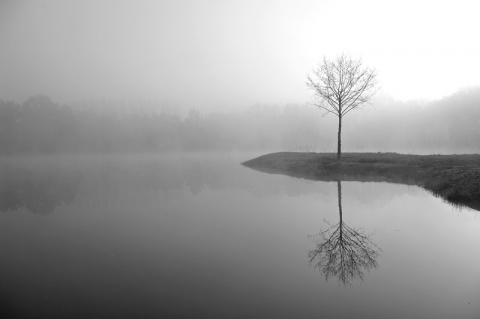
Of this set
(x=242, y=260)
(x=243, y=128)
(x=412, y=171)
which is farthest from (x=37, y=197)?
(x=243, y=128)

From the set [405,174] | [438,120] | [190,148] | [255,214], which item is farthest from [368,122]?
[255,214]

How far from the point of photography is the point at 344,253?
927 centimetres

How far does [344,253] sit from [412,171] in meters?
21.3

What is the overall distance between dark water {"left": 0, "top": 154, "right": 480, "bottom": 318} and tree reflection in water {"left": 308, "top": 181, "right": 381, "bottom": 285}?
2.2 inches

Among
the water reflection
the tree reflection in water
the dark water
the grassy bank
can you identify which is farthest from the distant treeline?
the tree reflection in water

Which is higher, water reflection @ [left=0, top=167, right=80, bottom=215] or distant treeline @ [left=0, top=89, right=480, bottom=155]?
distant treeline @ [left=0, top=89, right=480, bottom=155]

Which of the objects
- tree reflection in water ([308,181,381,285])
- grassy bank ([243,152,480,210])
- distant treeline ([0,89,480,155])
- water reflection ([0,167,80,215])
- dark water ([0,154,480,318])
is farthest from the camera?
distant treeline ([0,89,480,155])

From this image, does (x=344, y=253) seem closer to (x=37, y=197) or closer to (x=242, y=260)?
(x=242, y=260)

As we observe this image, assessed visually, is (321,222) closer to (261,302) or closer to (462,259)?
(462,259)

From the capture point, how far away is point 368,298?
A: 21.3 ft

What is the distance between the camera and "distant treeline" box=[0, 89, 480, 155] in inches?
4267

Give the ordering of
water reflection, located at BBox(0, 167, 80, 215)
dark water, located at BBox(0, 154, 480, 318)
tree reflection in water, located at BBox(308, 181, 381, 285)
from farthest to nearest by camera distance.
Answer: water reflection, located at BBox(0, 167, 80, 215) → tree reflection in water, located at BBox(308, 181, 381, 285) → dark water, located at BBox(0, 154, 480, 318)

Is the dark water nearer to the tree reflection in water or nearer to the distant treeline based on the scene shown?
the tree reflection in water

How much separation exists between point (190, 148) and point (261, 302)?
144751 millimetres
